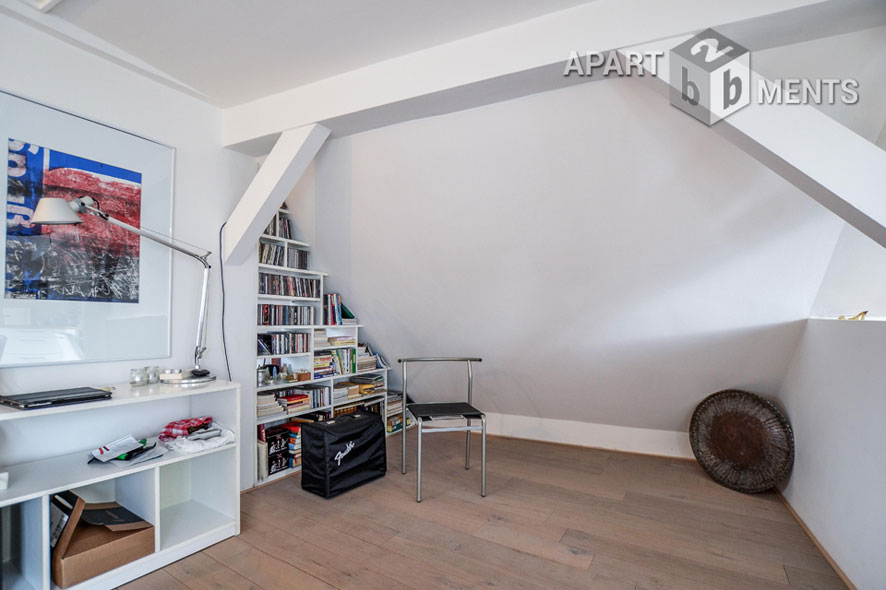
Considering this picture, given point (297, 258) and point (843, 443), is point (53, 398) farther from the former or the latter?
point (843, 443)

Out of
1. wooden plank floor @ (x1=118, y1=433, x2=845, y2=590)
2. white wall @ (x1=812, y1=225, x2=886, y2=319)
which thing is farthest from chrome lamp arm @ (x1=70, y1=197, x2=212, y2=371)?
white wall @ (x1=812, y1=225, x2=886, y2=319)

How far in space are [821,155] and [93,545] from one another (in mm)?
3089

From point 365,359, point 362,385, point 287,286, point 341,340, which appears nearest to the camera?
point 287,286

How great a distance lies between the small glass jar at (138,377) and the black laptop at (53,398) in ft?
0.78

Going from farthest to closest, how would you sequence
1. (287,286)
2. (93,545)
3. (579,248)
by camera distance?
(287,286) < (579,248) < (93,545)

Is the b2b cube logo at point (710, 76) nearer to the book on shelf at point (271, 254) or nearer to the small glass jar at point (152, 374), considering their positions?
the small glass jar at point (152, 374)

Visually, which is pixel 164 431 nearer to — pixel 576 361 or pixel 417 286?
pixel 417 286

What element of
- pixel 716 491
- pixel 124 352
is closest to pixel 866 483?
pixel 716 491

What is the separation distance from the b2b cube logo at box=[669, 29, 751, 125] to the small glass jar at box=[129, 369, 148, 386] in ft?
8.72

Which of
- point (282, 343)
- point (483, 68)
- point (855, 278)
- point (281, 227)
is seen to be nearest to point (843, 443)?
point (855, 278)

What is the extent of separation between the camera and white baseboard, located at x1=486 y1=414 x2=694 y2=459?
382 centimetres

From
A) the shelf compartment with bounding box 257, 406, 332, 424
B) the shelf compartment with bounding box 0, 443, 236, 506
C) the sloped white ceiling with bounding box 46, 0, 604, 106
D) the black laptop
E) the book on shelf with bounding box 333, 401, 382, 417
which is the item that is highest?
the sloped white ceiling with bounding box 46, 0, 604, 106

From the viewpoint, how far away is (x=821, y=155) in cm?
148
